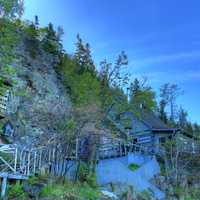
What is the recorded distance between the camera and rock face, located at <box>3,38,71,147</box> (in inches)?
896

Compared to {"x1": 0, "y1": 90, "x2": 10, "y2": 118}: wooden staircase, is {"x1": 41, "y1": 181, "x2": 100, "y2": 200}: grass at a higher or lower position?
lower

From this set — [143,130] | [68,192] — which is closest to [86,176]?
[68,192]

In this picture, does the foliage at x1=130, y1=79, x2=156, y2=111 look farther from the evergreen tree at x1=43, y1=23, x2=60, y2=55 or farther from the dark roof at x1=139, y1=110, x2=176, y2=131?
the evergreen tree at x1=43, y1=23, x2=60, y2=55

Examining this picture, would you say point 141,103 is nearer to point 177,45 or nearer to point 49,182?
point 177,45

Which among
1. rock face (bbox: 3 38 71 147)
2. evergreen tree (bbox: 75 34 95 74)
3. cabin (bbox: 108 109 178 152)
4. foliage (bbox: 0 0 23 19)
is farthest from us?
evergreen tree (bbox: 75 34 95 74)

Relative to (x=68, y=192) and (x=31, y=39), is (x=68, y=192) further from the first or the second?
(x=31, y=39)

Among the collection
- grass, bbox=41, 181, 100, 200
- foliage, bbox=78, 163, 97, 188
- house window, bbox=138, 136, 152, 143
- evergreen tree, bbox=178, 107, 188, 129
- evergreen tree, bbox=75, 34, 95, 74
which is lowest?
grass, bbox=41, 181, 100, 200

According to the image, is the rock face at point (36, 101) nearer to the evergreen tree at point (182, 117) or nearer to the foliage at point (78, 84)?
the foliage at point (78, 84)

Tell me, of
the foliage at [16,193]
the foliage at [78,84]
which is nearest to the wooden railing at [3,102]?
the foliage at [78,84]

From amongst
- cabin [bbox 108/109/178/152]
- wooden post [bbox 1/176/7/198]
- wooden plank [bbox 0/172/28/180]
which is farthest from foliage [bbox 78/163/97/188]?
cabin [bbox 108/109/178/152]

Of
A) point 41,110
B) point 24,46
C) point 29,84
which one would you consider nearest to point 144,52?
point 41,110

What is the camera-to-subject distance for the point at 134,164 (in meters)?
29.1

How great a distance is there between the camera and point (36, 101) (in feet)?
93.5

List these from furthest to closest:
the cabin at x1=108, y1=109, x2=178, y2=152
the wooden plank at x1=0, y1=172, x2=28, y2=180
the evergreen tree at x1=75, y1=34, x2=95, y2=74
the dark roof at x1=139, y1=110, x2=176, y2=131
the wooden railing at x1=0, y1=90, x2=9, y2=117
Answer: the evergreen tree at x1=75, y1=34, x2=95, y2=74 → the dark roof at x1=139, y1=110, x2=176, y2=131 → the cabin at x1=108, y1=109, x2=178, y2=152 → the wooden railing at x1=0, y1=90, x2=9, y2=117 → the wooden plank at x1=0, y1=172, x2=28, y2=180
